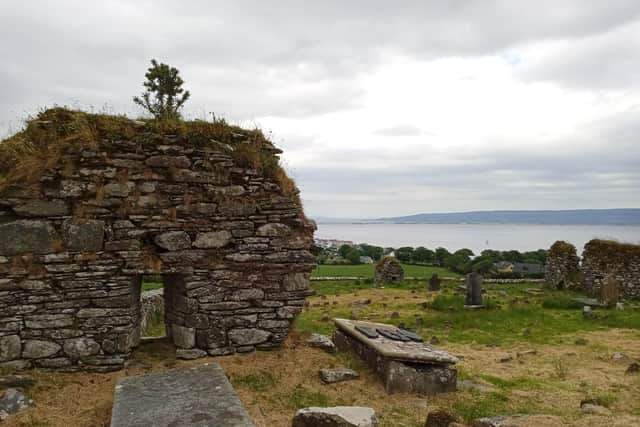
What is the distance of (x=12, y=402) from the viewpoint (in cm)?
555

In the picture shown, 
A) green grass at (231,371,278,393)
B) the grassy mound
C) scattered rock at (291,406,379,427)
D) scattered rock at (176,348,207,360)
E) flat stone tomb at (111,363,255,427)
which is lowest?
green grass at (231,371,278,393)

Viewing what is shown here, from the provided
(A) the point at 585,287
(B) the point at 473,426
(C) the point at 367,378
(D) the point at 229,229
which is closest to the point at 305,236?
(D) the point at 229,229

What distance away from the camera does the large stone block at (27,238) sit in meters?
6.50

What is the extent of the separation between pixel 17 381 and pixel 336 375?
4.28 meters

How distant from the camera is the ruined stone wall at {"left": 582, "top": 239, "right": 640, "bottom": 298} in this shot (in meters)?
20.6

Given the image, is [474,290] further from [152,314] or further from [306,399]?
[306,399]

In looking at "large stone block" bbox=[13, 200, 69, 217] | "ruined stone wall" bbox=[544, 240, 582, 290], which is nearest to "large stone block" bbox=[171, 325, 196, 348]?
"large stone block" bbox=[13, 200, 69, 217]

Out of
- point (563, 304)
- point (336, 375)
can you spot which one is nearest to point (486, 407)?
point (336, 375)

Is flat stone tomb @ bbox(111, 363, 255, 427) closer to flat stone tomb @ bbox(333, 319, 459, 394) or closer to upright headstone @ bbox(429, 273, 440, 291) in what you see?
flat stone tomb @ bbox(333, 319, 459, 394)

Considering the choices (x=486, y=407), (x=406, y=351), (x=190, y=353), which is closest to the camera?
(x=486, y=407)

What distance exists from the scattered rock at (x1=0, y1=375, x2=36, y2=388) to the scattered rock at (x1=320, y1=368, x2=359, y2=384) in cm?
393

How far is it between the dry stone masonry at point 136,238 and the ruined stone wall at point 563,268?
Result: 21.1 meters

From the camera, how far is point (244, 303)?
7.52 metres

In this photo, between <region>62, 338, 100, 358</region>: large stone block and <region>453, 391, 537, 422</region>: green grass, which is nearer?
<region>453, 391, 537, 422</region>: green grass
